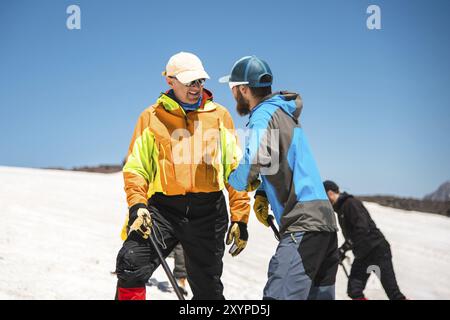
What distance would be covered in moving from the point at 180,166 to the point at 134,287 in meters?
1.00

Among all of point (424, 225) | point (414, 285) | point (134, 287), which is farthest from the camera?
point (424, 225)

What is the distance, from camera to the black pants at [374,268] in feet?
22.9

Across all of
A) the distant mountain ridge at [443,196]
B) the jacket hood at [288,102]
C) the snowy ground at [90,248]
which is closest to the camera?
the jacket hood at [288,102]

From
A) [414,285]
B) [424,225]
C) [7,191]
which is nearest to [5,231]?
[7,191]

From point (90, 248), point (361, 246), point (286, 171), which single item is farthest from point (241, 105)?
point (90, 248)

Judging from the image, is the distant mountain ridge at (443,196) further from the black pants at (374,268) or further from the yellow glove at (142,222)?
the yellow glove at (142,222)

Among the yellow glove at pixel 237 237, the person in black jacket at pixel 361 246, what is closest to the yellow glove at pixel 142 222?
the yellow glove at pixel 237 237

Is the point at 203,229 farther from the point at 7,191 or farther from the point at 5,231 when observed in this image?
the point at 7,191

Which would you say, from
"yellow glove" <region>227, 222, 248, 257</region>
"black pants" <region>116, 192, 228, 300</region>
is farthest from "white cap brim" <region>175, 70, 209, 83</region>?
"yellow glove" <region>227, 222, 248, 257</region>

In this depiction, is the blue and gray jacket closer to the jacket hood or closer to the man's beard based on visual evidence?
the jacket hood

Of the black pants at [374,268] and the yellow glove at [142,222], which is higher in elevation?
the yellow glove at [142,222]

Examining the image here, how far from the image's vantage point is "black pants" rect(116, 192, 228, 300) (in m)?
4.10

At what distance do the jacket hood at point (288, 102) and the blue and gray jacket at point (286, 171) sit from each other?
0.06 m

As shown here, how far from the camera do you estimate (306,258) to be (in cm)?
303
